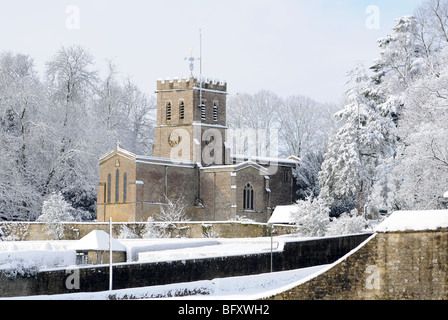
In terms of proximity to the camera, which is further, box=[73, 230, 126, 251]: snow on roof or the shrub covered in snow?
the shrub covered in snow

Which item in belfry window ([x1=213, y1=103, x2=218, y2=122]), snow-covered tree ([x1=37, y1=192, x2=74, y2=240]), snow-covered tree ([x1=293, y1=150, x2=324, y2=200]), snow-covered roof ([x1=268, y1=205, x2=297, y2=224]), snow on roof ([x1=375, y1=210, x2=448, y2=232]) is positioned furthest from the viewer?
belfry window ([x1=213, y1=103, x2=218, y2=122])

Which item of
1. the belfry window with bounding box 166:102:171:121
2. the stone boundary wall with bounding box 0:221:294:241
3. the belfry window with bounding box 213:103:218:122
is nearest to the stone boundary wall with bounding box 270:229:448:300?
the stone boundary wall with bounding box 0:221:294:241

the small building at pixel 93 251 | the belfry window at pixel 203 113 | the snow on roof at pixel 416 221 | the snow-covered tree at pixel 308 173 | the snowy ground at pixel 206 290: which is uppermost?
the belfry window at pixel 203 113

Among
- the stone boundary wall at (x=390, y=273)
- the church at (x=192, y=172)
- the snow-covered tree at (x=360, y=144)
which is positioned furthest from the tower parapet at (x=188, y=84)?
the stone boundary wall at (x=390, y=273)

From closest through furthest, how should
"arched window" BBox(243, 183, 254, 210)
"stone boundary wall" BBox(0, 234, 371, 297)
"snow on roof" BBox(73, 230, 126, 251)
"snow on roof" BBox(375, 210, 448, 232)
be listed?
"snow on roof" BBox(375, 210, 448, 232) → "stone boundary wall" BBox(0, 234, 371, 297) → "snow on roof" BBox(73, 230, 126, 251) → "arched window" BBox(243, 183, 254, 210)

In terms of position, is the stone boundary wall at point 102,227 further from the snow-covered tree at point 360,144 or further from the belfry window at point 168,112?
the belfry window at point 168,112

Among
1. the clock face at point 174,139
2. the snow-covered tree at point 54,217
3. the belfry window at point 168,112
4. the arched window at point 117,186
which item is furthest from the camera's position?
the belfry window at point 168,112

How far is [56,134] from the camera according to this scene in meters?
60.9

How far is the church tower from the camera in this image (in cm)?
6456

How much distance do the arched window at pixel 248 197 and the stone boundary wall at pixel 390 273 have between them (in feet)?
134

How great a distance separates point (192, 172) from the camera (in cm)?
6134

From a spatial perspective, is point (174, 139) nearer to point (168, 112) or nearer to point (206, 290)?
point (168, 112)

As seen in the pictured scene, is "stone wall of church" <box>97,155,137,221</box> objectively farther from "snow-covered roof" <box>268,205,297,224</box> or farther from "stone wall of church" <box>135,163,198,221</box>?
"snow-covered roof" <box>268,205,297,224</box>

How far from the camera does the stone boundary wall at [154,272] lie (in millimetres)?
27156
